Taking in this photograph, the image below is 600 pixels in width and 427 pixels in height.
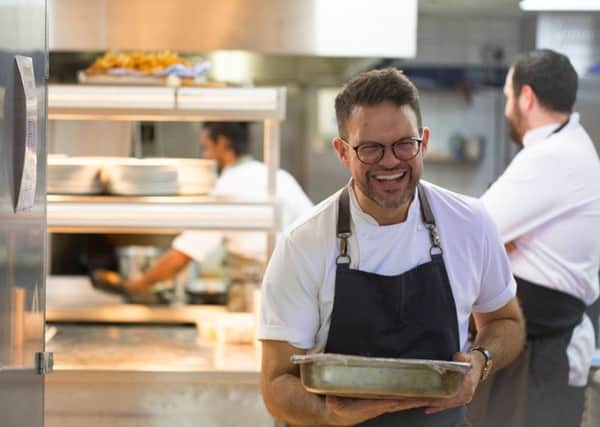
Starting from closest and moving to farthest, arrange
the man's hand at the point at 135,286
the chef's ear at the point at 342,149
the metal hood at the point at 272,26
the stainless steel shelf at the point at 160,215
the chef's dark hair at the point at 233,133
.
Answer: the chef's ear at the point at 342,149 < the stainless steel shelf at the point at 160,215 < the metal hood at the point at 272,26 < the man's hand at the point at 135,286 < the chef's dark hair at the point at 233,133

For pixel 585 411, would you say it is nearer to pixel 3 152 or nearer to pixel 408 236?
pixel 408 236

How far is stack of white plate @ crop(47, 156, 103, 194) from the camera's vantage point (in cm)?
361

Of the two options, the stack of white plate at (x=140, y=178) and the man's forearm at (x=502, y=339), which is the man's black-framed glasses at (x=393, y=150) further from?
the stack of white plate at (x=140, y=178)

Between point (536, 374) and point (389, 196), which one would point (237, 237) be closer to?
point (536, 374)

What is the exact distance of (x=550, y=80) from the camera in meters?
3.50

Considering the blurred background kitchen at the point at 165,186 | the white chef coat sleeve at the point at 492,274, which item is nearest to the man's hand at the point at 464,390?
the white chef coat sleeve at the point at 492,274

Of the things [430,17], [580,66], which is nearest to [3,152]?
[580,66]

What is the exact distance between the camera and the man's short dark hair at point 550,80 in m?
3.51

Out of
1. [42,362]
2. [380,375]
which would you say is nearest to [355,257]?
[380,375]

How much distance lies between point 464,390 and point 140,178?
1751 millimetres

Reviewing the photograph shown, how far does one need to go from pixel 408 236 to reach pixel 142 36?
2327 mm

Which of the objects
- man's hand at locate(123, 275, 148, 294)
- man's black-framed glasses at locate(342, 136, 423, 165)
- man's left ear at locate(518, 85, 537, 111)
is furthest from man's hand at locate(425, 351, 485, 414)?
man's hand at locate(123, 275, 148, 294)

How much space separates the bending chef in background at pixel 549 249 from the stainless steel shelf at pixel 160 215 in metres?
0.76

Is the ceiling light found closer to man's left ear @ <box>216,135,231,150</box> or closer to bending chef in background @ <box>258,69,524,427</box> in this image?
man's left ear @ <box>216,135,231,150</box>
